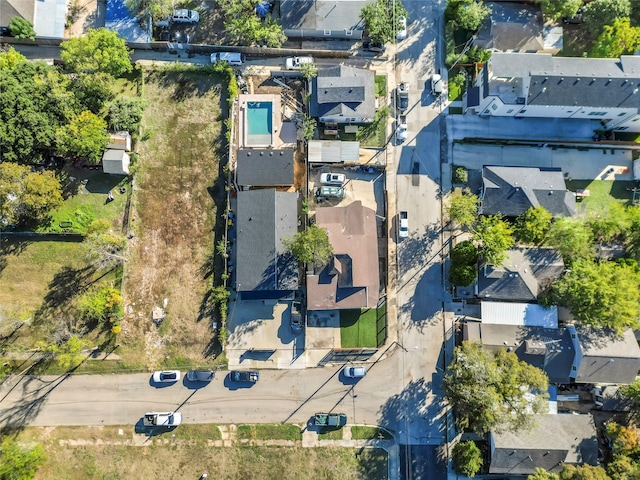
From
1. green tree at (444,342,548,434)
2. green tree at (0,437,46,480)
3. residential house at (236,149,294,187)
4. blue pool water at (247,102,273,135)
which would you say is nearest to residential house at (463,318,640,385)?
green tree at (444,342,548,434)

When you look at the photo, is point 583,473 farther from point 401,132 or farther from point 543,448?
point 401,132

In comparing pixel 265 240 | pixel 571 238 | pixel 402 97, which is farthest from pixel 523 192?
pixel 265 240

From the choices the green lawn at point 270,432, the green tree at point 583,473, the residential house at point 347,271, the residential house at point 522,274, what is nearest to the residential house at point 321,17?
the residential house at point 347,271

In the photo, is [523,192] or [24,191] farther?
[523,192]

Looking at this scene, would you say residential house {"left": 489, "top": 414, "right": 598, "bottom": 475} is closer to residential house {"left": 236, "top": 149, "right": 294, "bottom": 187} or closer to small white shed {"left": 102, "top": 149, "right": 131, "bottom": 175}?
residential house {"left": 236, "top": 149, "right": 294, "bottom": 187}

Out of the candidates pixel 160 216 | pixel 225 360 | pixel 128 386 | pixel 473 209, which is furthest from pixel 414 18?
pixel 128 386

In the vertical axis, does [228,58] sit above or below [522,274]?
above

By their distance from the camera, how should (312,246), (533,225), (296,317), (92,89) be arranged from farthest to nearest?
(92,89) → (296,317) → (533,225) → (312,246)
